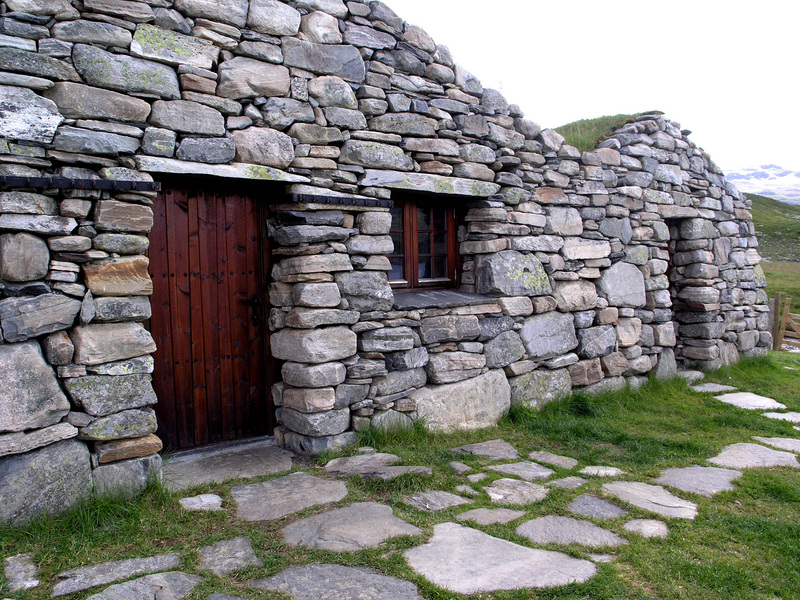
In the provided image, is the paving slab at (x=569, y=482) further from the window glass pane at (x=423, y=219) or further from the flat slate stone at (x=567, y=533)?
the window glass pane at (x=423, y=219)

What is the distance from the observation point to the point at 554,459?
4.41 meters

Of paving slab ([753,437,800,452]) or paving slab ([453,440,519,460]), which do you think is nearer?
paving slab ([453,440,519,460])

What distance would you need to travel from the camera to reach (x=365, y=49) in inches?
177

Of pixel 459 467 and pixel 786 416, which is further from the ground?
pixel 459 467

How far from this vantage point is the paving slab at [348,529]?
2.93m

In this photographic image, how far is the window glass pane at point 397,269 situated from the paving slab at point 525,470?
189 centimetres

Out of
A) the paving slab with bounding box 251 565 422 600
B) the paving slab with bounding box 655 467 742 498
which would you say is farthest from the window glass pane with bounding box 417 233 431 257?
the paving slab with bounding box 251 565 422 600

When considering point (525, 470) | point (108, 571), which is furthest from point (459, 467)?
point (108, 571)

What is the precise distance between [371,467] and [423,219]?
242cm

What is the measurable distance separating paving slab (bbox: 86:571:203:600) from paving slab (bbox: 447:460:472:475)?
1.95m

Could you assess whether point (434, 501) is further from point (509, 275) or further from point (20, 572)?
point (509, 275)

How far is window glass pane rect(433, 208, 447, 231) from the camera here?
18.1ft

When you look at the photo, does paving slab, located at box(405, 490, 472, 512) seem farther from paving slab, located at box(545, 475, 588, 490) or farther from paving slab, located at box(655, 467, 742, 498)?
paving slab, located at box(655, 467, 742, 498)

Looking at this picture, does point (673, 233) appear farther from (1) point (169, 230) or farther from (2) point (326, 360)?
(1) point (169, 230)
